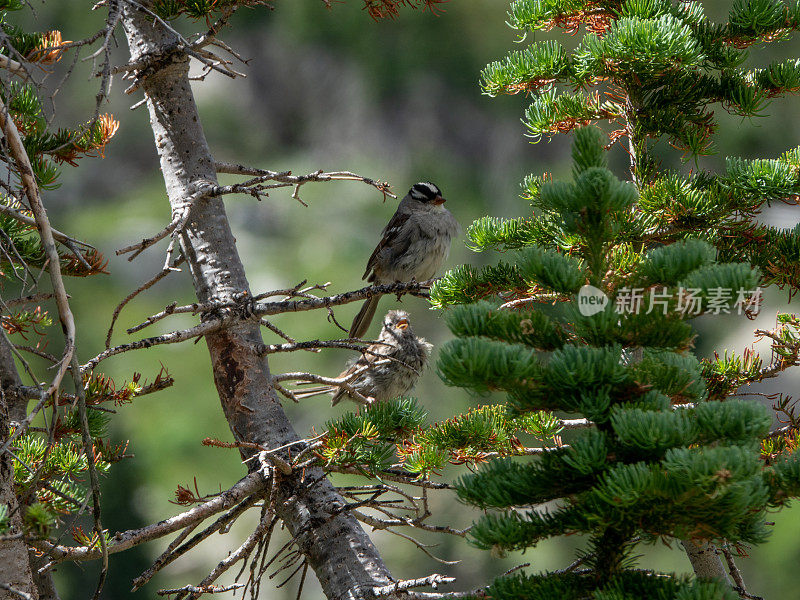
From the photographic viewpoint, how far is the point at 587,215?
175 cm

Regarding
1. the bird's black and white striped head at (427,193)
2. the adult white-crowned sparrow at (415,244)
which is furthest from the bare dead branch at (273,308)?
the bird's black and white striped head at (427,193)

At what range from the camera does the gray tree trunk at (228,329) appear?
9.55 ft

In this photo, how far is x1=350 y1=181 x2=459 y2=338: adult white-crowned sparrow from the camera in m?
4.98

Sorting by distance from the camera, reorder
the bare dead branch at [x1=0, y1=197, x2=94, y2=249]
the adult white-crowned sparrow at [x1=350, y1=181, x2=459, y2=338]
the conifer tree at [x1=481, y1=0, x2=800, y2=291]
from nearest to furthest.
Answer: the bare dead branch at [x1=0, y1=197, x2=94, y2=249]
the conifer tree at [x1=481, y1=0, x2=800, y2=291]
the adult white-crowned sparrow at [x1=350, y1=181, x2=459, y2=338]

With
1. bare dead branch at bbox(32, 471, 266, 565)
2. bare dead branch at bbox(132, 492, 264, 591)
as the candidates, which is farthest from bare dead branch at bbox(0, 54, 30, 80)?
bare dead branch at bbox(132, 492, 264, 591)

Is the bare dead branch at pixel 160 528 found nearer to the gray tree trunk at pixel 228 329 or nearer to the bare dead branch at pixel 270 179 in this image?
the gray tree trunk at pixel 228 329

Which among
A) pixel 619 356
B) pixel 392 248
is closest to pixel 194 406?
pixel 392 248

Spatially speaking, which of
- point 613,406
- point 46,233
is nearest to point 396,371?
point 46,233

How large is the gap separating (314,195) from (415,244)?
359 inches

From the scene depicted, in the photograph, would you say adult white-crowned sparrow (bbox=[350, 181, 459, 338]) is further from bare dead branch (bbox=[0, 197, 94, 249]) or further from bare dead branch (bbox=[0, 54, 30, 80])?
bare dead branch (bbox=[0, 54, 30, 80])

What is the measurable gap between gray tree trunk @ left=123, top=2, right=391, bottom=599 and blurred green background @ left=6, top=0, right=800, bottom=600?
6157 mm

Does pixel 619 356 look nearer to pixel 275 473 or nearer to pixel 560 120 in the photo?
pixel 275 473

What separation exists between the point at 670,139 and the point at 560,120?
46 centimetres

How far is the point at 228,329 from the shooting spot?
3135 mm
